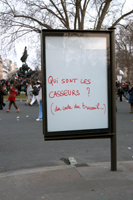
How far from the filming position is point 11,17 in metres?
25.2

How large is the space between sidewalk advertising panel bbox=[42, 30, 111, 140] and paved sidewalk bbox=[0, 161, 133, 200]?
68 centimetres

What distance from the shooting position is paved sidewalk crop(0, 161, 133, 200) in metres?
3.79

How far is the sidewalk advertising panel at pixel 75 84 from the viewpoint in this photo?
4383 millimetres

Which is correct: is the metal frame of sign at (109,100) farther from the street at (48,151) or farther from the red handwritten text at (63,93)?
the street at (48,151)

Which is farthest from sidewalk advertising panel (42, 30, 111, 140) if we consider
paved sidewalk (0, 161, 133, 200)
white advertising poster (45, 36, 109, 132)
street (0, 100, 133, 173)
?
street (0, 100, 133, 173)

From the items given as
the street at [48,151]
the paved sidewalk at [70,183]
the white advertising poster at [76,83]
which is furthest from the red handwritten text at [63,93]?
the street at [48,151]

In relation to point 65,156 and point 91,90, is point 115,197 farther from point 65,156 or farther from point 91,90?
point 65,156

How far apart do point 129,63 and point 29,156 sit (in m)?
52.3

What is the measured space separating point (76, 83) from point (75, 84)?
0.02 metres

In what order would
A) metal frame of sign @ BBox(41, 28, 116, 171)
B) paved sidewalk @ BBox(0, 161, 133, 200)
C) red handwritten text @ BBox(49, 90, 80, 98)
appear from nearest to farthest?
paved sidewalk @ BBox(0, 161, 133, 200), metal frame of sign @ BBox(41, 28, 116, 171), red handwritten text @ BBox(49, 90, 80, 98)

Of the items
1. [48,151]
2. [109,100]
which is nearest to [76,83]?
[109,100]

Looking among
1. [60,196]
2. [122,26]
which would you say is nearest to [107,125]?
[60,196]

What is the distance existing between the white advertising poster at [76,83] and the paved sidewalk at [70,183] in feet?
2.59

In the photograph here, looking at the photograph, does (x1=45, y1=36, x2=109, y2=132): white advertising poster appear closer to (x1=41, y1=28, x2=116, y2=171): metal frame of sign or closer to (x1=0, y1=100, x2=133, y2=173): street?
(x1=41, y1=28, x2=116, y2=171): metal frame of sign
